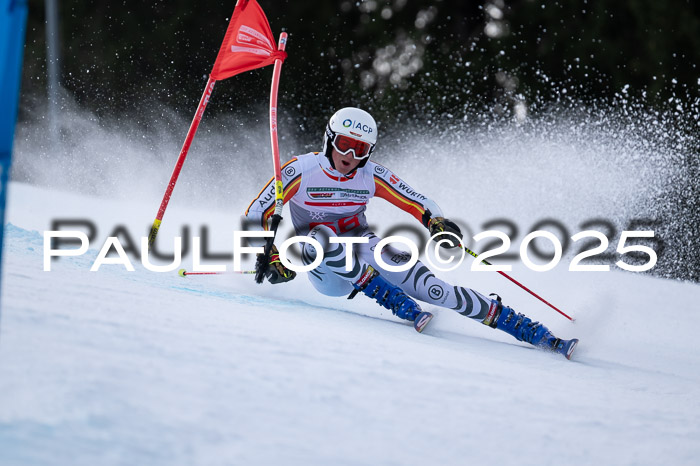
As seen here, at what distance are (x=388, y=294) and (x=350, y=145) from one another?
857 mm

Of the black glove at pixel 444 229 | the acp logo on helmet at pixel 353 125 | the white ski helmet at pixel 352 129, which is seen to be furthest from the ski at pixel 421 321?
the acp logo on helmet at pixel 353 125

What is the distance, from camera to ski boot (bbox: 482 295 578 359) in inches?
143

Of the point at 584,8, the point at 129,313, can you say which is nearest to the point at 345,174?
the point at 129,313

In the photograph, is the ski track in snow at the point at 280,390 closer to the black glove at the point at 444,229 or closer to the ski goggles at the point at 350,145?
the black glove at the point at 444,229

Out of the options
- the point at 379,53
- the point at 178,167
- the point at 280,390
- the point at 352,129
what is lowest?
the point at 280,390

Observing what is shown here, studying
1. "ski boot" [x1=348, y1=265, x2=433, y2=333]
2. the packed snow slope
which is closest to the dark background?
the packed snow slope

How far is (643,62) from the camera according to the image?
11672 mm

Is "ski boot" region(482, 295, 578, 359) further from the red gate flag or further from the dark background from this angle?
the dark background

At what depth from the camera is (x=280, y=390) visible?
192cm

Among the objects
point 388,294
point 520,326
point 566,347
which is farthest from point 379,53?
point 566,347

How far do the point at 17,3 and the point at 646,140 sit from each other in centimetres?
958

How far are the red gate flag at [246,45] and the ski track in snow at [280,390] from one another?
4.91 feet

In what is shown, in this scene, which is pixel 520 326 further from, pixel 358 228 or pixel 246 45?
pixel 246 45

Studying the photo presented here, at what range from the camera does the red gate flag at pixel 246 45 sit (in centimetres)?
429
